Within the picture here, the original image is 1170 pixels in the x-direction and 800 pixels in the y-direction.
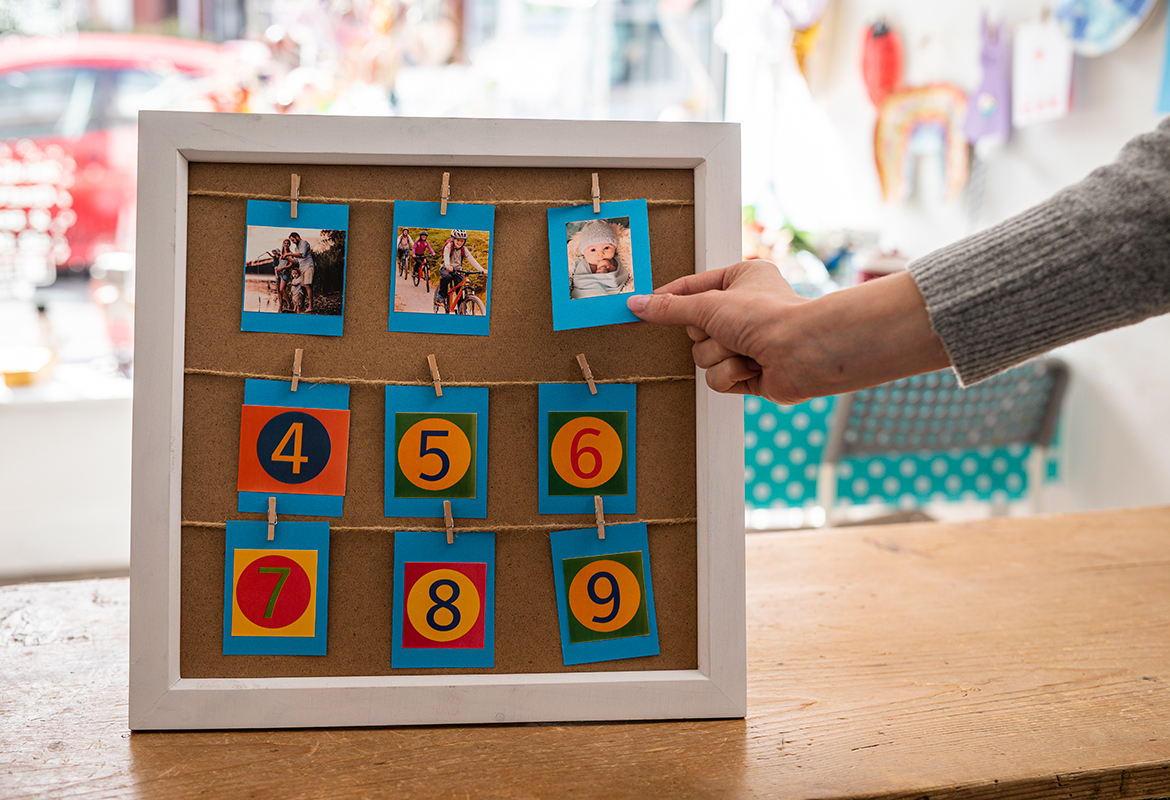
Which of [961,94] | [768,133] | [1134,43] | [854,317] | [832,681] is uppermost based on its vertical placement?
[768,133]

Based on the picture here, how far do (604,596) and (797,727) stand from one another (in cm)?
16

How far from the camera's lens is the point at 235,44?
3.39 metres

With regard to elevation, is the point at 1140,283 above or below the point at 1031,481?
above

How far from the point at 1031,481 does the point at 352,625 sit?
234cm

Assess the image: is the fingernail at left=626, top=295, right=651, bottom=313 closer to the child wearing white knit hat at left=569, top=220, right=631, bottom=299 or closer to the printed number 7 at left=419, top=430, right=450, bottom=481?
the child wearing white knit hat at left=569, top=220, right=631, bottom=299

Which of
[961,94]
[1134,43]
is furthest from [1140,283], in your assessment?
[961,94]

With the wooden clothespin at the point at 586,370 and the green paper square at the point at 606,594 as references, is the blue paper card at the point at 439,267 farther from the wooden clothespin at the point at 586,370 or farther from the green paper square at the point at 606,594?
the green paper square at the point at 606,594

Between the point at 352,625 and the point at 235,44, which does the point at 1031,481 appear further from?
the point at 235,44

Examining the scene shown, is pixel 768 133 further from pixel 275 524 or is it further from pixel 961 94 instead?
pixel 275 524

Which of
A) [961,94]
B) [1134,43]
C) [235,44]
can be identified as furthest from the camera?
A: [235,44]

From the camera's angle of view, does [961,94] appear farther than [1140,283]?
Yes

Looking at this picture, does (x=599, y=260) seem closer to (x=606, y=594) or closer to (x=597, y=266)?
(x=597, y=266)

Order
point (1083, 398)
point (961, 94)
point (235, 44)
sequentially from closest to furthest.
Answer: point (1083, 398) < point (961, 94) < point (235, 44)

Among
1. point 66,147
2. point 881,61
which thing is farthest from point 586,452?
point 66,147
